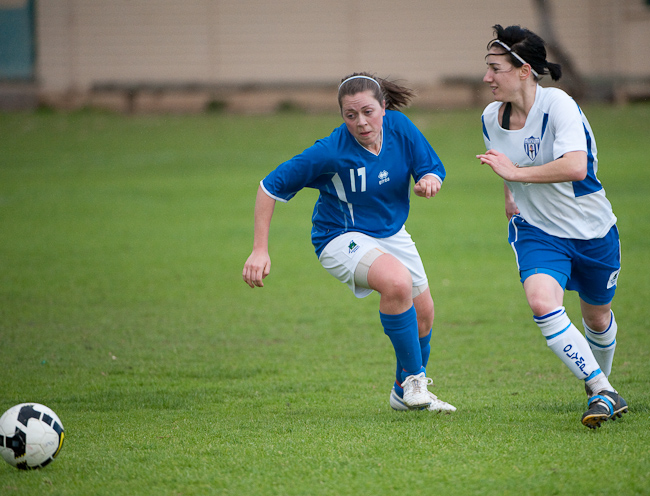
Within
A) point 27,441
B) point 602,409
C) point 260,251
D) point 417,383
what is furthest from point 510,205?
point 27,441

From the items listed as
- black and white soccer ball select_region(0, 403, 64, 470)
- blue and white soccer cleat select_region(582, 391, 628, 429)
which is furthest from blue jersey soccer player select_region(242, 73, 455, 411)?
black and white soccer ball select_region(0, 403, 64, 470)

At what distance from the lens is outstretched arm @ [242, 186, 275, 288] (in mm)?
4309

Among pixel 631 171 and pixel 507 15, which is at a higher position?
pixel 507 15

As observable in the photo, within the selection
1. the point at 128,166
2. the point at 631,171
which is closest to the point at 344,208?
the point at 631,171

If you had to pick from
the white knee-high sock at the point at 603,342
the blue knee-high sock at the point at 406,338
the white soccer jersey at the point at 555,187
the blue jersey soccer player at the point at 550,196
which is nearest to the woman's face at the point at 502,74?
the blue jersey soccer player at the point at 550,196

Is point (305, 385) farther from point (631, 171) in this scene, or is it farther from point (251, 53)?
point (251, 53)

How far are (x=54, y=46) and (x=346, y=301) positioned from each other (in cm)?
2465

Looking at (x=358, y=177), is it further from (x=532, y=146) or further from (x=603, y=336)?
(x=603, y=336)

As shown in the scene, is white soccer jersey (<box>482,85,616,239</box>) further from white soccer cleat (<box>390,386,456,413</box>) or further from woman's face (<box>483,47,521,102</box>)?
white soccer cleat (<box>390,386,456,413</box>)

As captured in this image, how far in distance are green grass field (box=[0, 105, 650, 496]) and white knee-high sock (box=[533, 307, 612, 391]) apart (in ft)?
1.03

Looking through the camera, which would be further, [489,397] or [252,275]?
[489,397]

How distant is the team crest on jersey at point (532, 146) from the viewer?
14.1 feet

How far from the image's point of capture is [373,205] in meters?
4.71

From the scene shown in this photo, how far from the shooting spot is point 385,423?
4.36 metres
